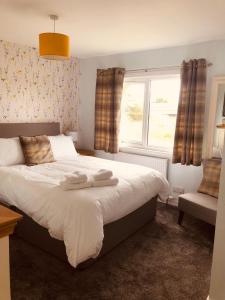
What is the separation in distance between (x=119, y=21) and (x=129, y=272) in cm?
254

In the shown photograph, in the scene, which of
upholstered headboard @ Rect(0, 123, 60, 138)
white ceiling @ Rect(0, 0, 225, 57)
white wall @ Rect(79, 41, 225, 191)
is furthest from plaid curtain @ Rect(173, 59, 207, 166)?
upholstered headboard @ Rect(0, 123, 60, 138)

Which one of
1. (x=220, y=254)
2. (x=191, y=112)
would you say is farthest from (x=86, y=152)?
(x=220, y=254)

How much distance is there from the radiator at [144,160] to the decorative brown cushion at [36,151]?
1.27 m

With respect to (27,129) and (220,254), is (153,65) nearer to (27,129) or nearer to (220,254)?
(27,129)

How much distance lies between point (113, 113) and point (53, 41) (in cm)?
204

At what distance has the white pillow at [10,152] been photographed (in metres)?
3.32

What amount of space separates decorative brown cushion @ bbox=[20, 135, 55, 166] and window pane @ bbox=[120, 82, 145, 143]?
1479 millimetres

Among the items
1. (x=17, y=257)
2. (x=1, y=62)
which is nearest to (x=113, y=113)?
(x=1, y=62)

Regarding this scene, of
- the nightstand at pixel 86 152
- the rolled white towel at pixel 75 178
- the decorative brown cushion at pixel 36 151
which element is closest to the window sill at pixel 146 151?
the nightstand at pixel 86 152

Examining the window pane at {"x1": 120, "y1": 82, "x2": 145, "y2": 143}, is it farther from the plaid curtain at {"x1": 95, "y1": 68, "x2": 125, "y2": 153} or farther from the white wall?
the white wall

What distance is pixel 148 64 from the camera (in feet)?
13.1

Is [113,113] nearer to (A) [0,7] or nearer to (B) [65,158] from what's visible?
(B) [65,158]

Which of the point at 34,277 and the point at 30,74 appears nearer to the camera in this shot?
the point at 34,277

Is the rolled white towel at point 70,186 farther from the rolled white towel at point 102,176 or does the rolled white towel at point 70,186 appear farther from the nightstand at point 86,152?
the nightstand at point 86,152
